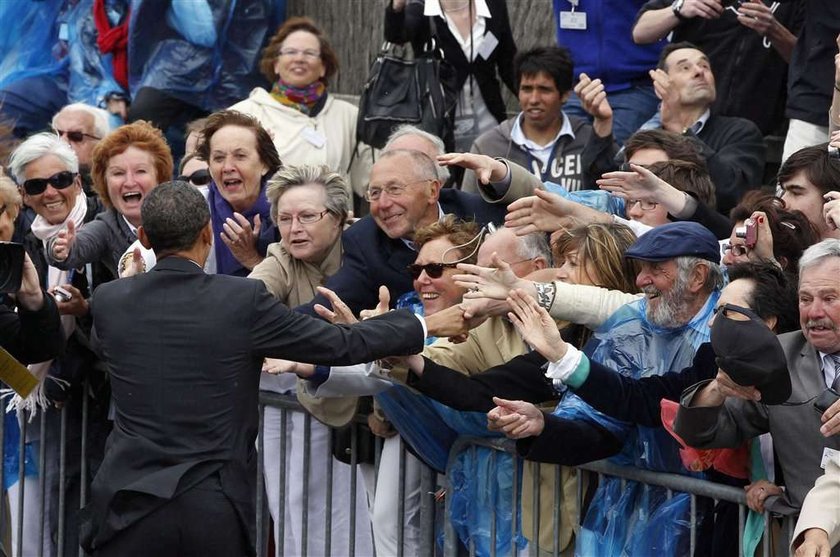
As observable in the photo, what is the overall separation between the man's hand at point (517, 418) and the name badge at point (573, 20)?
12.7 feet

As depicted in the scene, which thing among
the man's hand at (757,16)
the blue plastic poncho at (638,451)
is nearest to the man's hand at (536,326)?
the blue plastic poncho at (638,451)

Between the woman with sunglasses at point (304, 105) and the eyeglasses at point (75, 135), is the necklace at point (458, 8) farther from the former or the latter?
the eyeglasses at point (75, 135)

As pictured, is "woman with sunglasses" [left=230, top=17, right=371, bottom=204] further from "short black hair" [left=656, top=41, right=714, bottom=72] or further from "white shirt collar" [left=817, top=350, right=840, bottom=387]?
"white shirt collar" [left=817, top=350, right=840, bottom=387]

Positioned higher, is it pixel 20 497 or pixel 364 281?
pixel 364 281

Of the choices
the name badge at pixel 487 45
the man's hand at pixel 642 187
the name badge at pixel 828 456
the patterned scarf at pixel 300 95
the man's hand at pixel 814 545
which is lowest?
the man's hand at pixel 814 545

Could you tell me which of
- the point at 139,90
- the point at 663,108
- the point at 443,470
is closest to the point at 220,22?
the point at 139,90

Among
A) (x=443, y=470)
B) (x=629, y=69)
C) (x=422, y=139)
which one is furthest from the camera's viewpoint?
(x=629, y=69)

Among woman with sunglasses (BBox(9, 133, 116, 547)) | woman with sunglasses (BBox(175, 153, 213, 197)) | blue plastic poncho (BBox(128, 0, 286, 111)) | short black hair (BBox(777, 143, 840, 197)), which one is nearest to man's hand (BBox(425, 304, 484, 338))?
short black hair (BBox(777, 143, 840, 197))

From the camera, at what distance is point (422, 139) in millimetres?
7660

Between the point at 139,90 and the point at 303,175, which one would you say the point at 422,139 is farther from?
the point at 139,90

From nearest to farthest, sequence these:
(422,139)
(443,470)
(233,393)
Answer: (233,393)
(443,470)
(422,139)

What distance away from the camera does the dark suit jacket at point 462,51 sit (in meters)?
9.18

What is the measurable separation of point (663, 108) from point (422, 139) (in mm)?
1191

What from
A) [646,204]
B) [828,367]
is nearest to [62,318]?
[646,204]
